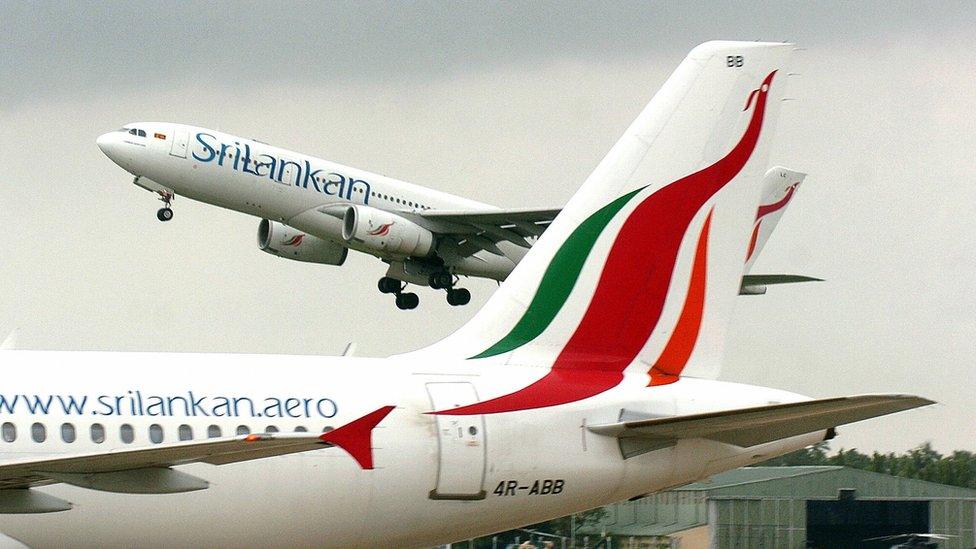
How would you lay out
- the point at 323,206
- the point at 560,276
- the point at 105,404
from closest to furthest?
the point at 105,404 → the point at 560,276 → the point at 323,206

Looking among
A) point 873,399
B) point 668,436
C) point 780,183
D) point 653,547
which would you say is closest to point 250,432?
point 668,436

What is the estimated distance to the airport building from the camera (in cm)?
3209

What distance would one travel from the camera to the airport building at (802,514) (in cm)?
3209

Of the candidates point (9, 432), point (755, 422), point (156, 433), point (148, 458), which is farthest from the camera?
point (755, 422)

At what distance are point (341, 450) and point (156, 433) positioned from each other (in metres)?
1.39

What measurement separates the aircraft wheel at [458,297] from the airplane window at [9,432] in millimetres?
33693

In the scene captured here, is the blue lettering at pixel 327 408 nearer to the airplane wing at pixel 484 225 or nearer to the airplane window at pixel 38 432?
the airplane window at pixel 38 432

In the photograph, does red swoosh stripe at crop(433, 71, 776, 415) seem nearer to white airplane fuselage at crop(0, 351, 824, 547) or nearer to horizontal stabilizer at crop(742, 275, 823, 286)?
white airplane fuselage at crop(0, 351, 824, 547)

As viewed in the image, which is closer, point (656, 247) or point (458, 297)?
point (656, 247)

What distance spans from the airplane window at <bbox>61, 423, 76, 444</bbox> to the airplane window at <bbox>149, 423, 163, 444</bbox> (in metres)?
0.57

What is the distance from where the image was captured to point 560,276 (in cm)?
1420

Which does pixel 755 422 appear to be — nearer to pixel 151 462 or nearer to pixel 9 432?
pixel 151 462

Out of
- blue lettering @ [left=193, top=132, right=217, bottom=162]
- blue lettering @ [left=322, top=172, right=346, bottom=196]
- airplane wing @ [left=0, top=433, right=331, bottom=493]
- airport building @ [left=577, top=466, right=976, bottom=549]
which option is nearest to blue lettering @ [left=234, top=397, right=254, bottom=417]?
airplane wing @ [left=0, top=433, right=331, bottom=493]

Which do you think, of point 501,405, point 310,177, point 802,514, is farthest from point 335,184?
point 501,405
